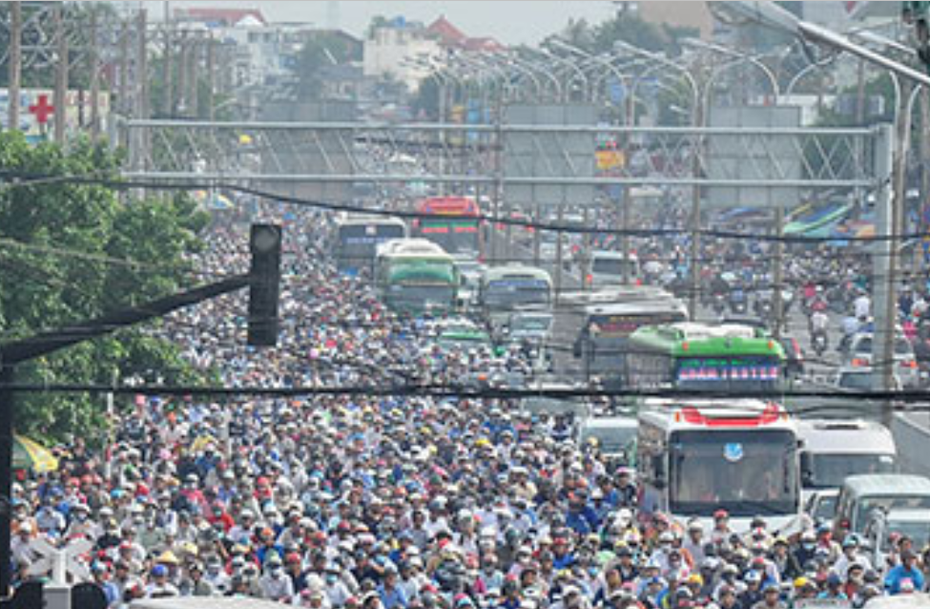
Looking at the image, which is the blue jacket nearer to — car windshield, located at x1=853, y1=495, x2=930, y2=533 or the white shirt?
car windshield, located at x1=853, y1=495, x2=930, y2=533

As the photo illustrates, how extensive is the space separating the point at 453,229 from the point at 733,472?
197ft

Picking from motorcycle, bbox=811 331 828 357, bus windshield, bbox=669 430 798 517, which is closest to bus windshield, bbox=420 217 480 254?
motorcycle, bbox=811 331 828 357

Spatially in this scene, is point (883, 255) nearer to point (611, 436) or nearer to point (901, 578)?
point (611, 436)

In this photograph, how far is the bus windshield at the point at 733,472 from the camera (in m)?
32.2

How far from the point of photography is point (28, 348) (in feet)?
60.6

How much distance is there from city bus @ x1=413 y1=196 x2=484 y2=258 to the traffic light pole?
2682 inches

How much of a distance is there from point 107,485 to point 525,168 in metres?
21.5

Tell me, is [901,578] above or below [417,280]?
above

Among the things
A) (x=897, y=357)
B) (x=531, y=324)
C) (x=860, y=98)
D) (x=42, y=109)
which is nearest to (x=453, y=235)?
(x=860, y=98)

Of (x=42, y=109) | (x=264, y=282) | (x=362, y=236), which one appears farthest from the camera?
(x=362, y=236)

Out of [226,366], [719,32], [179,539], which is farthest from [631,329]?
[719,32]

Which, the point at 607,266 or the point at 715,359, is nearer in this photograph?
the point at 715,359

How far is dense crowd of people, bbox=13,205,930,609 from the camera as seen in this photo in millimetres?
24031

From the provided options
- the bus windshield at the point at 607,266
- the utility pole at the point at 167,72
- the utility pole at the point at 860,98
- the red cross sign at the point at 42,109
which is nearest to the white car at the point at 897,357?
the red cross sign at the point at 42,109
